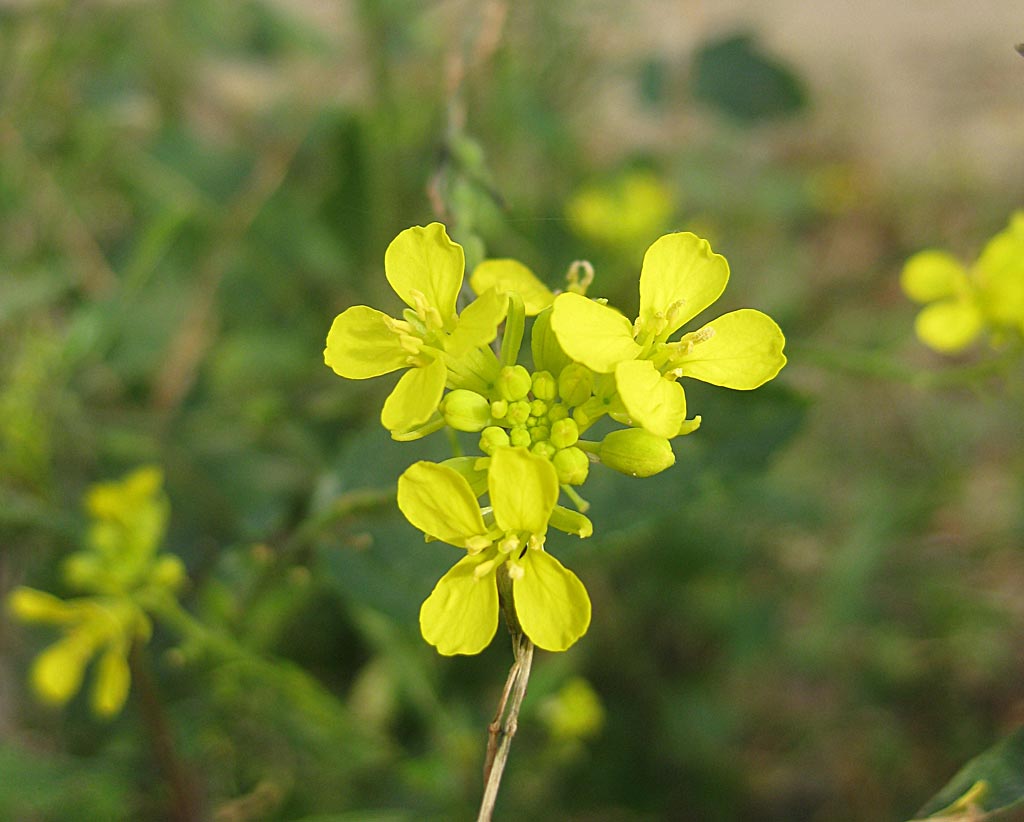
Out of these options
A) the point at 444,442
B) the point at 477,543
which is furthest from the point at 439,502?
the point at 444,442

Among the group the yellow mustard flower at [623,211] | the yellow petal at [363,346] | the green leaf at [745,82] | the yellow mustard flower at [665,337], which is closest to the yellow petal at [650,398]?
the yellow mustard flower at [665,337]

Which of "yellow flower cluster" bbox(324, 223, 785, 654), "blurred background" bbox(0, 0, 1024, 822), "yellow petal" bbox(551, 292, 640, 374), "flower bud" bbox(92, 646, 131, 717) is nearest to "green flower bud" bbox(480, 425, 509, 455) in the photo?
"yellow flower cluster" bbox(324, 223, 785, 654)

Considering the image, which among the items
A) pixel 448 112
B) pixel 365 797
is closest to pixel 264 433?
pixel 365 797

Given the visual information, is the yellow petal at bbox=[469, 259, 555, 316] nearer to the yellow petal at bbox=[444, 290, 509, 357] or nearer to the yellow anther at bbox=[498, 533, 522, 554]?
the yellow petal at bbox=[444, 290, 509, 357]

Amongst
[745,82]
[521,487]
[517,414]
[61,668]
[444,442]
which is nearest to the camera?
[521,487]

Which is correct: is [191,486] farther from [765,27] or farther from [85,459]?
[765,27]

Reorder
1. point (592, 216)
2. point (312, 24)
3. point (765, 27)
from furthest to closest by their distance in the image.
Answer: point (765, 27) → point (312, 24) → point (592, 216)

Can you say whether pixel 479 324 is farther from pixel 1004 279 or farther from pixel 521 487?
pixel 1004 279
